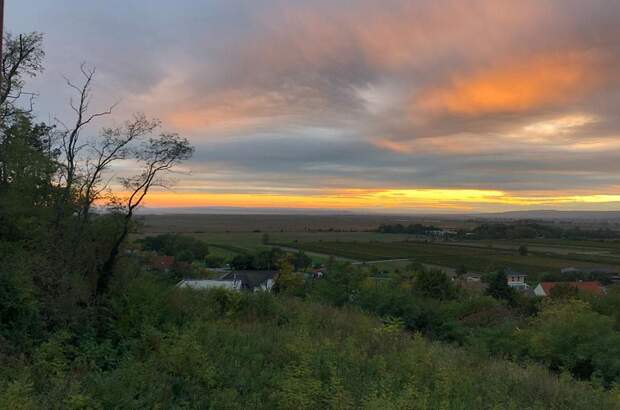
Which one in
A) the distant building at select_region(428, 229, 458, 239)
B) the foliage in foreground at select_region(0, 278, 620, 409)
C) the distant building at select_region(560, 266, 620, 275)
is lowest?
the distant building at select_region(560, 266, 620, 275)

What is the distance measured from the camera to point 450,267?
54219 millimetres

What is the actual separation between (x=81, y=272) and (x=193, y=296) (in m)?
2.72

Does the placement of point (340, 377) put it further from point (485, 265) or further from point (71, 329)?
point (485, 265)

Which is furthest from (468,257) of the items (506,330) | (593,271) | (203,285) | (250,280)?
(203,285)

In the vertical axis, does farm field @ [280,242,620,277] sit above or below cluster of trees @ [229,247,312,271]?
below

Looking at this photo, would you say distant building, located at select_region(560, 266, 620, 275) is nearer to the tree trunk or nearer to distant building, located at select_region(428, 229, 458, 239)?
distant building, located at select_region(428, 229, 458, 239)

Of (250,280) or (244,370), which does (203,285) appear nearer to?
(244,370)

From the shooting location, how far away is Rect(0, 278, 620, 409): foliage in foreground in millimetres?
5508

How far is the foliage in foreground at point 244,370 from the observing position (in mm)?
5508

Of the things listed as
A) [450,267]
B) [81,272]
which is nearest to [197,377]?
[81,272]

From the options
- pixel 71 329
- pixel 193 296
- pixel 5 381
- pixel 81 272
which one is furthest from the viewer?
pixel 193 296

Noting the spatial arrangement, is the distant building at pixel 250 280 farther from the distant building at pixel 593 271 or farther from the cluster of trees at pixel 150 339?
the distant building at pixel 593 271

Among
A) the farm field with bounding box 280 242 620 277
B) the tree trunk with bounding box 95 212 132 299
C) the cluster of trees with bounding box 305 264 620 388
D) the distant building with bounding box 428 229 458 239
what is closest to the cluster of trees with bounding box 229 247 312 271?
the farm field with bounding box 280 242 620 277

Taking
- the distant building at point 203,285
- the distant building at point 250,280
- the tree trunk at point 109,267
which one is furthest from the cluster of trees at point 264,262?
the tree trunk at point 109,267
